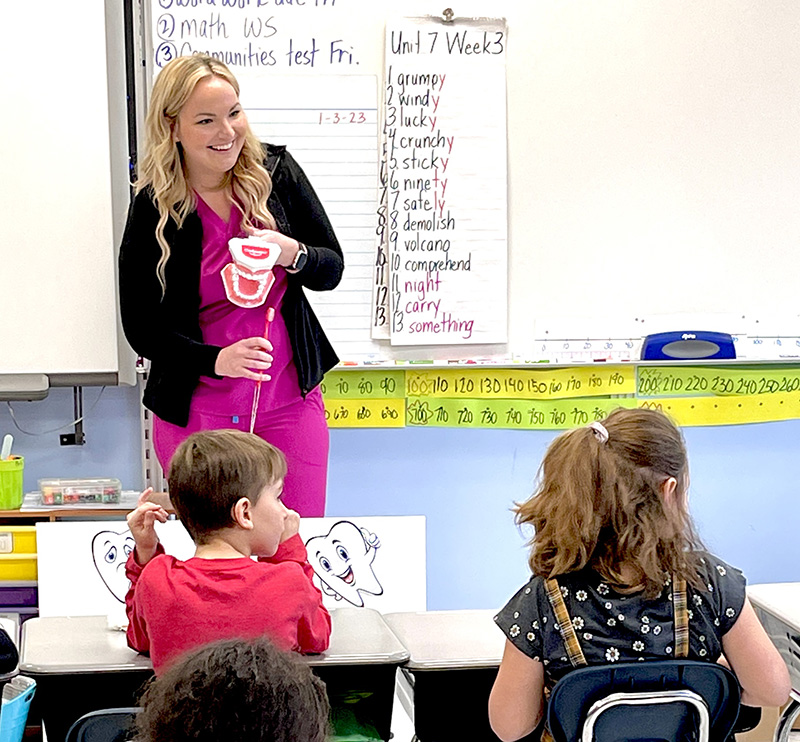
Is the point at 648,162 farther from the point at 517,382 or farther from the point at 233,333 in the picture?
the point at 233,333

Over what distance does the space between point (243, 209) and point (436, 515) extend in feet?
4.13

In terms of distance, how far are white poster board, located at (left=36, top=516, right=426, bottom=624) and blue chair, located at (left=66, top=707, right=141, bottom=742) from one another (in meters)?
0.96

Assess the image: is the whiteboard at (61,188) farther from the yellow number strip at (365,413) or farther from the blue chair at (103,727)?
the blue chair at (103,727)

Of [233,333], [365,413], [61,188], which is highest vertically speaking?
[61,188]

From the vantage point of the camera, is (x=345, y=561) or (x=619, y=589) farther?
(x=345, y=561)

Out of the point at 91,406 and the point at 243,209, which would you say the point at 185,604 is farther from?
the point at 91,406

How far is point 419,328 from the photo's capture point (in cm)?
330

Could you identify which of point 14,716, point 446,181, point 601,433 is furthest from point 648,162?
point 14,716

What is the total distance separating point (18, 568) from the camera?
3039 millimetres

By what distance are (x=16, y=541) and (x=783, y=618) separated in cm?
194

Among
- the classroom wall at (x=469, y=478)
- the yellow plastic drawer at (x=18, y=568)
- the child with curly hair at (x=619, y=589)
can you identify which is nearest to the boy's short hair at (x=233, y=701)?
the child with curly hair at (x=619, y=589)

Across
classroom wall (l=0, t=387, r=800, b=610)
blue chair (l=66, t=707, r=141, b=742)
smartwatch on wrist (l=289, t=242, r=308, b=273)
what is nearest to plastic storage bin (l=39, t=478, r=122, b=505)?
classroom wall (l=0, t=387, r=800, b=610)

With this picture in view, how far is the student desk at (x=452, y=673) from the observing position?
1869 millimetres

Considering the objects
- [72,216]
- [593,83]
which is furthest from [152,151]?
[593,83]
